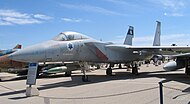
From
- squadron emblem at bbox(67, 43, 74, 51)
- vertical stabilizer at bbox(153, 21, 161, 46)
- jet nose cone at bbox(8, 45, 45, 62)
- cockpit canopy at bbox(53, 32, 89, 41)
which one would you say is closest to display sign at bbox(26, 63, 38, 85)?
jet nose cone at bbox(8, 45, 45, 62)

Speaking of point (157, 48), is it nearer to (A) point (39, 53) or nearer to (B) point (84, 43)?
(B) point (84, 43)

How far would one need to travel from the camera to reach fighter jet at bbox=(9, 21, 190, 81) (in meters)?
10.9

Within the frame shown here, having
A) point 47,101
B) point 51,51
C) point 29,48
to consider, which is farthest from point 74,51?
point 47,101

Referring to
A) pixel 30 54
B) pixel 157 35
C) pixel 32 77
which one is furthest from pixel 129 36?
pixel 32 77

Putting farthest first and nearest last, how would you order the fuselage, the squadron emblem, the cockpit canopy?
the cockpit canopy, the squadron emblem, the fuselage

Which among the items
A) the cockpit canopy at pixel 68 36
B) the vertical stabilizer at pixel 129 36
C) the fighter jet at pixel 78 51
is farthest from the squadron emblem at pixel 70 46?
the vertical stabilizer at pixel 129 36

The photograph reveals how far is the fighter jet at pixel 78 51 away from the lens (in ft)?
35.7

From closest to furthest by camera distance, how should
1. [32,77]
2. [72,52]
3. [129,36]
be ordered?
[32,77]
[72,52]
[129,36]

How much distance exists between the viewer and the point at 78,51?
1328 centimetres

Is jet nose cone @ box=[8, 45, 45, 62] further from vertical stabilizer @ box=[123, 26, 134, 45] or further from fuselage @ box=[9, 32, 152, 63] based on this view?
vertical stabilizer @ box=[123, 26, 134, 45]

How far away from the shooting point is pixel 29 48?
36.0ft

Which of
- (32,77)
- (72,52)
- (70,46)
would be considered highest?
(70,46)

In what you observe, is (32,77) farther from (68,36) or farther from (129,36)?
(129,36)

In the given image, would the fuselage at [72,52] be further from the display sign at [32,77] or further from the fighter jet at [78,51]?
the display sign at [32,77]
